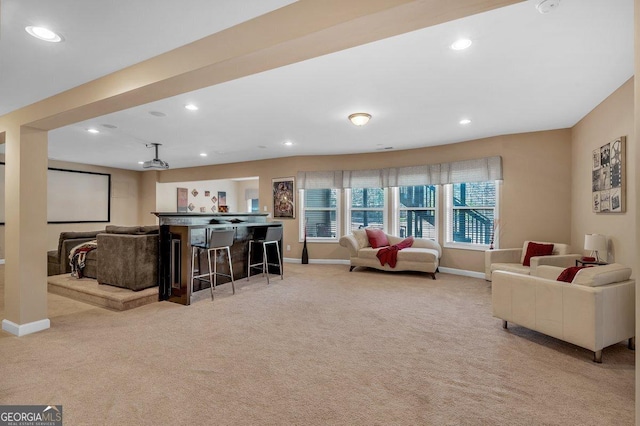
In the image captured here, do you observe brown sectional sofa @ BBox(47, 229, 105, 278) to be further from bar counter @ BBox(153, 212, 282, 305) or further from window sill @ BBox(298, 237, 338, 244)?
window sill @ BBox(298, 237, 338, 244)

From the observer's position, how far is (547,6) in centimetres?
196

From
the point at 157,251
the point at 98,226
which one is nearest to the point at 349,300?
the point at 157,251

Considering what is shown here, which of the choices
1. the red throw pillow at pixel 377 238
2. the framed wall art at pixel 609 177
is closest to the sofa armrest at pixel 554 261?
the framed wall art at pixel 609 177

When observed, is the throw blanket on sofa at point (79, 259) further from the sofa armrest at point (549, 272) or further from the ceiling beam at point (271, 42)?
the sofa armrest at point (549, 272)

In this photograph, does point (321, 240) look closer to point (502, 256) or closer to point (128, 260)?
point (502, 256)

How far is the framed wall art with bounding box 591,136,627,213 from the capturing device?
3275 millimetres

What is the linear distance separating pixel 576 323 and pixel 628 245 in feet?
4.64

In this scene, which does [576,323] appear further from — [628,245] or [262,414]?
[262,414]

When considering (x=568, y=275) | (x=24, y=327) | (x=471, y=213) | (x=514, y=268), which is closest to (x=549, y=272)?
(x=568, y=275)

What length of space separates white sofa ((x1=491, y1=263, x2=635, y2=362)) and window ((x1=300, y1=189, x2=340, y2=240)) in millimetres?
4575

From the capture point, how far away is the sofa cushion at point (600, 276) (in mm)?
2502

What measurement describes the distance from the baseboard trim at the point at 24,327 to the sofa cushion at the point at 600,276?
5.05 meters

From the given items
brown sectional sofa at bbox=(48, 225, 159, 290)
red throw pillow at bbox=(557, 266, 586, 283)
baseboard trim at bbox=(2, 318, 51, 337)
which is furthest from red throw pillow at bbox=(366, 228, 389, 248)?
baseboard trim at bbox=(2, 318, 51, 337)

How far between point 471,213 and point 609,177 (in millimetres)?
2432
